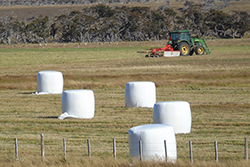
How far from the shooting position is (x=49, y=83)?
28.1m

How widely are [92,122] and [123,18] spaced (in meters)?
98.9

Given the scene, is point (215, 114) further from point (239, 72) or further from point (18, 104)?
point (239, 72)

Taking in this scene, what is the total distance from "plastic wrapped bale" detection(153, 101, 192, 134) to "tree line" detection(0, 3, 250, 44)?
92216mm

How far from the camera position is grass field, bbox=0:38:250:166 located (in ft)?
42.2

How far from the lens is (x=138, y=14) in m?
117

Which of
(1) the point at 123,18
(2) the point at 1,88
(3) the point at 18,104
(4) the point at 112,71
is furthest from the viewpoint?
(1) the point at 123,18

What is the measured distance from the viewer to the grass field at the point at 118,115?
12.9m

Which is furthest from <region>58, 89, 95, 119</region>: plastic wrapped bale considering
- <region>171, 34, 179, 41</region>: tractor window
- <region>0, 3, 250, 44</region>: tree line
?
<region>0, 3, 250, 44</region>: tree line

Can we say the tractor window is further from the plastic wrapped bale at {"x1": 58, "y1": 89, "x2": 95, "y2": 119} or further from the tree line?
the tree line

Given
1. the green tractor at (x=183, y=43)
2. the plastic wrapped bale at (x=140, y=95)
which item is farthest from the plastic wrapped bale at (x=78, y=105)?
the green tractor at (x=183, y=43)

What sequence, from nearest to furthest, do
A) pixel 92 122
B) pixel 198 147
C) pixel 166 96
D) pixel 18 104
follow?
pixel 198 147, pixel 92 122, pixel 18 104, pixel 166 96

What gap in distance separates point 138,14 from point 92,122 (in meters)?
100

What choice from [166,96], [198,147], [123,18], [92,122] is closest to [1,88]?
[166,96]

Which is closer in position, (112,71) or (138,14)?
(112,71)
